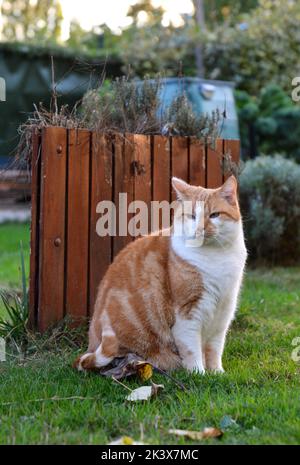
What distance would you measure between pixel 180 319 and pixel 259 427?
0.97 metres

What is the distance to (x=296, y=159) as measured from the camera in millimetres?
10188

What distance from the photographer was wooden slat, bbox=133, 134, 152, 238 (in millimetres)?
4555

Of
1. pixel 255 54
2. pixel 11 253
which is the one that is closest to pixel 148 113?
pixel 11 253

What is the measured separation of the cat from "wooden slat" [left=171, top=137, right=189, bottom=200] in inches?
41.0

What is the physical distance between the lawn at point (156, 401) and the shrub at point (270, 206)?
9.18 feet

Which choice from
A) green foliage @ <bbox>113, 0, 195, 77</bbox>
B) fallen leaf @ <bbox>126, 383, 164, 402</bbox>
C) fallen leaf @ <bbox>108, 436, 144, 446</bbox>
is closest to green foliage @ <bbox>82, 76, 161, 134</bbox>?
fallen leaf @ <bbox>126, 383, 164, 402</bbox>

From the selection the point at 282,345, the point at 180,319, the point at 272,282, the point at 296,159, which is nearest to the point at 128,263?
the point at 180,319

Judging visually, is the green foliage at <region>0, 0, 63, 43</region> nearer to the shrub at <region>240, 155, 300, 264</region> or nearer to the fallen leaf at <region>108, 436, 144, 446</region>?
the shrub at <region>240, 155, 300, 264</region>

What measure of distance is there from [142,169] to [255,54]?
347 inches

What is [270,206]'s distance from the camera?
7223mm

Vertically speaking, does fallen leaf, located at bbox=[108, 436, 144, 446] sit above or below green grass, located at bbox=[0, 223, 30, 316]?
below

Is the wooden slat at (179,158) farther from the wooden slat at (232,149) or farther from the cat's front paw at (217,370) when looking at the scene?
the cat's front paw at (217,370)
